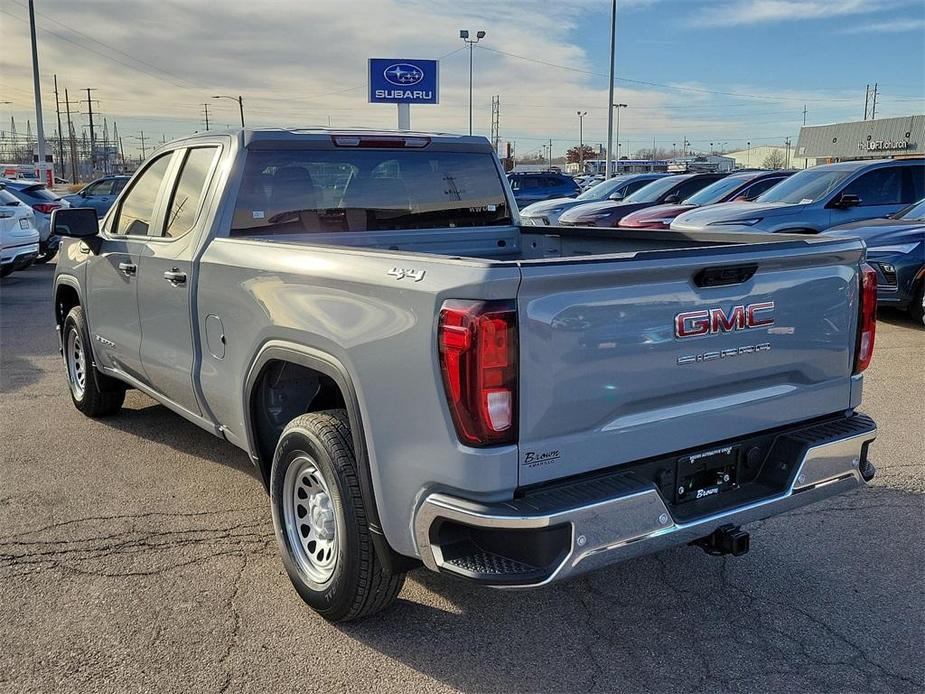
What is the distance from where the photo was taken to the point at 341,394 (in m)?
3.39

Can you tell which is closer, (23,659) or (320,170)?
(23,659)

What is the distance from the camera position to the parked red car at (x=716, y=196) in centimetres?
1497

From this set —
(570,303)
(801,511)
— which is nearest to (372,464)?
(570,303)

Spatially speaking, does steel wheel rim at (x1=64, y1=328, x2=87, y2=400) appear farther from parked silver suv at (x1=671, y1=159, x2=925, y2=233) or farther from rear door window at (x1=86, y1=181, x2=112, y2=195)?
rear door window at (x1=86, y1=181, x2=112, y2=195)

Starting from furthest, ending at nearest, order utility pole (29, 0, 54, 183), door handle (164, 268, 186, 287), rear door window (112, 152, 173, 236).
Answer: utility pole (29, 0, 54, 183) → rear door window (112, 152, 173, 236) → door handle (164, 268, 186, 287)

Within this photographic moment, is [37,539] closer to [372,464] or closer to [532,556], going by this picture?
[372,464]

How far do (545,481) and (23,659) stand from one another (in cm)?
208

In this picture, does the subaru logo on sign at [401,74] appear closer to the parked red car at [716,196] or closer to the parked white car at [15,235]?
the parked red car at [716,196]

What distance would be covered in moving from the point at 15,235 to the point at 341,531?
42.1 feet

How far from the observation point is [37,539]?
4.26 meters

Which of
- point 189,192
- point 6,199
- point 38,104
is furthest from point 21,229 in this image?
point 38,104

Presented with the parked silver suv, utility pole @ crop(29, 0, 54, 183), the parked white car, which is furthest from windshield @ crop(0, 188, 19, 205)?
utility pole @ crop(29, 0, 54, 183)

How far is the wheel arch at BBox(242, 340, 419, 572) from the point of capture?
3037 millimetres

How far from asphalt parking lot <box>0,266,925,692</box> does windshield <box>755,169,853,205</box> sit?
7536 millimetres
